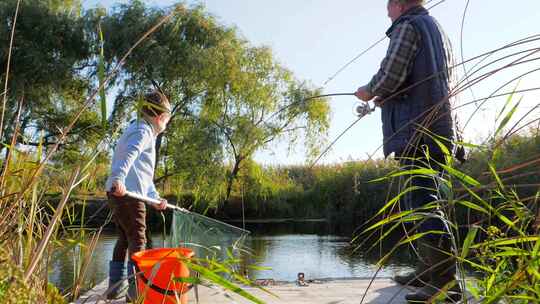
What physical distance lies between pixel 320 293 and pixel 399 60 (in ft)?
4.08

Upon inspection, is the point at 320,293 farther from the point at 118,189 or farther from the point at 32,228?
the point at 32,228

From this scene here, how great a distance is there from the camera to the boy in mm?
2633

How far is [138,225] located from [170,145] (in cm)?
1212

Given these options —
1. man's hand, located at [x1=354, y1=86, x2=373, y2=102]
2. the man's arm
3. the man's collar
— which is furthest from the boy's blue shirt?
the man's collar

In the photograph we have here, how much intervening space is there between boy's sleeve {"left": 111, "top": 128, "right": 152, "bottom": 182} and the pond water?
77.3 inches

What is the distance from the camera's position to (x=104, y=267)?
6.72 meters

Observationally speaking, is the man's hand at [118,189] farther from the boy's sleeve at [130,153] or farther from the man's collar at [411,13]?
the man's collar at [411,13]

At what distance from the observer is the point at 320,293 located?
9.07ft

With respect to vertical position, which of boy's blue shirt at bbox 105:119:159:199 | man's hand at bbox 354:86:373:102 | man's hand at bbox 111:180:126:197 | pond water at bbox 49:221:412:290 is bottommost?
pond water at bbox 49:221:412:290

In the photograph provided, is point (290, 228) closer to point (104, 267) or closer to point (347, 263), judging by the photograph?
point (347, 263)

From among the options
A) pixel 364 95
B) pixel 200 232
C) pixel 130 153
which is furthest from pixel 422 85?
pixel 200 232

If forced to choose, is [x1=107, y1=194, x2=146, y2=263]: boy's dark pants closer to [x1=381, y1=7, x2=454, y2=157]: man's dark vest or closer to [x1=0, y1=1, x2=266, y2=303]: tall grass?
[x1=0, y1=1, x2=266, y2=303]: tall grass

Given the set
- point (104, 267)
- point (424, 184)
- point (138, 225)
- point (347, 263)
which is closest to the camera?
point (424, 184)

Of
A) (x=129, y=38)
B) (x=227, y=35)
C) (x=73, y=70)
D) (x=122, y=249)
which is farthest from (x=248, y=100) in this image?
(x=122, y=249)
